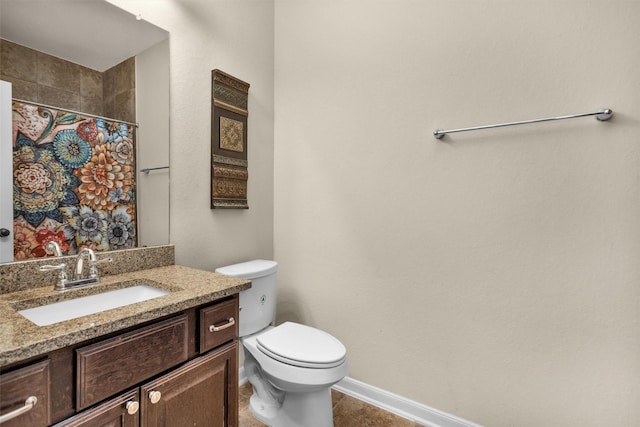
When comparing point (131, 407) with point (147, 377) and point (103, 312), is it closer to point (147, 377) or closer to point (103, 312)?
point (147, 377)

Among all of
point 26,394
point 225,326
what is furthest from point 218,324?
point 26,394

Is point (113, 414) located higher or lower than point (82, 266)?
lower

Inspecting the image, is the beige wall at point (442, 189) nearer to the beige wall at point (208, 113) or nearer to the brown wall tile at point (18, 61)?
the beige wall at point (208, 113)

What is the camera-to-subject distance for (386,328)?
5.61ft

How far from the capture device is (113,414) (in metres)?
0.82

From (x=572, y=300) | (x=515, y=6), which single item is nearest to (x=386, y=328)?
(x=572, y=300)

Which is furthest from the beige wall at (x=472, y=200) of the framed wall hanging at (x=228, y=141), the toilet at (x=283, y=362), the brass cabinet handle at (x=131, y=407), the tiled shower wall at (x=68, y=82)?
the brass cabinet handle at (x=131, y=407)

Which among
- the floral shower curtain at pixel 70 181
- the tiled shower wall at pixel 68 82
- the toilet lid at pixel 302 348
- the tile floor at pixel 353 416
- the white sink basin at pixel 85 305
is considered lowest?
the tile floor at pixel 353 416

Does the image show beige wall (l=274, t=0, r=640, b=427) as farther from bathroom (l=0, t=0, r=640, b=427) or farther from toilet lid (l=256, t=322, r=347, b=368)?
toilet lid (l=256, t=322, r=347, b=368)

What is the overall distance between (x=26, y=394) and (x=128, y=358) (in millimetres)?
209

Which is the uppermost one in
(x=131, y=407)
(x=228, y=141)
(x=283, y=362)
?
(x=228, y=141)

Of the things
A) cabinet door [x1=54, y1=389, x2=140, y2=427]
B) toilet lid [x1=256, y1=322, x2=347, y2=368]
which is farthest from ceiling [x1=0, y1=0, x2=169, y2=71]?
toilet lid [x1=256, y1=322, x2=347, y2=368]

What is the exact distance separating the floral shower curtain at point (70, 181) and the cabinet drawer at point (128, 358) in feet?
1.89

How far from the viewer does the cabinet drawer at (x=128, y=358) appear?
0.76m
